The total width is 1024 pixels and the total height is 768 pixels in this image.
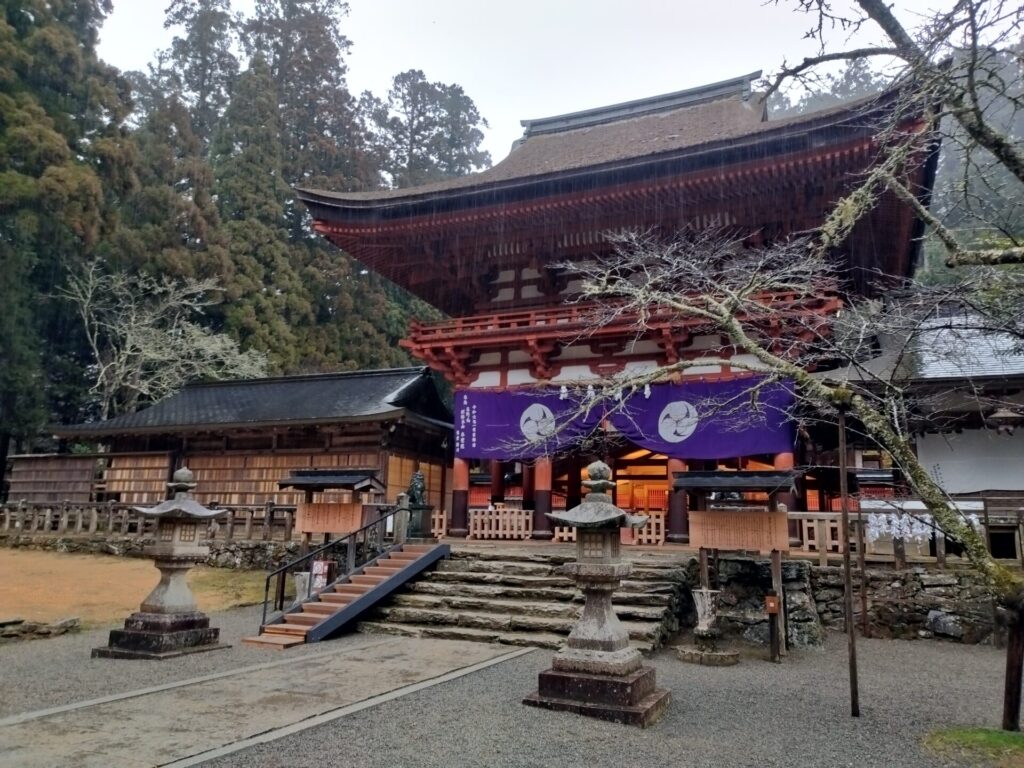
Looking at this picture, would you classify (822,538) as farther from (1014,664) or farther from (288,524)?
(288,524)

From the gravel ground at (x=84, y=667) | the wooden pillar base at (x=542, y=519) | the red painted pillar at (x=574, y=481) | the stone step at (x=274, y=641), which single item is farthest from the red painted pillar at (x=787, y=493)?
the stone step at (x=274, y=641)

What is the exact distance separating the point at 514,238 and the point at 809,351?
6402mm

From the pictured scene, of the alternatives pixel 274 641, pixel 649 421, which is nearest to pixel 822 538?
pixel 649 421

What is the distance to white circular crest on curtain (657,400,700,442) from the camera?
12938 mm

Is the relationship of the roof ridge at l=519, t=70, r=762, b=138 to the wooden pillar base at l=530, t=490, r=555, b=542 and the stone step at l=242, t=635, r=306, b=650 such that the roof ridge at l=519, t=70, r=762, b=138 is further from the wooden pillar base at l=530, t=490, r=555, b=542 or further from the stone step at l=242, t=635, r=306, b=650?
the stone step at l=242, t=635, r=306, b=650

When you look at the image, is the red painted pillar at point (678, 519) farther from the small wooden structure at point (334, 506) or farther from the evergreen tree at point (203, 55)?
the evergreen tree at point (203, 55)

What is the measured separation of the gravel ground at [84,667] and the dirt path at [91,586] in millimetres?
1576

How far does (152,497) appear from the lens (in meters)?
18.3

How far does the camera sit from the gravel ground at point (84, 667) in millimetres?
6558

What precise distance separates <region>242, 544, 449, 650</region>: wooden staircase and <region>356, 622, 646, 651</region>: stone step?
0.40 metres

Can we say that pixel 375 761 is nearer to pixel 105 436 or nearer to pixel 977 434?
pixel 977 434

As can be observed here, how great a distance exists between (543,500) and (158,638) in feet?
24.4

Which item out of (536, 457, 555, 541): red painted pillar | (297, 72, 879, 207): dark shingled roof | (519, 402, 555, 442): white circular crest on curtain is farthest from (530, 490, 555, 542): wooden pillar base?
(297, 72, 879, 207): dark shingled roof

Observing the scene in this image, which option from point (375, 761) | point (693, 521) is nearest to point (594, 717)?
point (375, 761)
